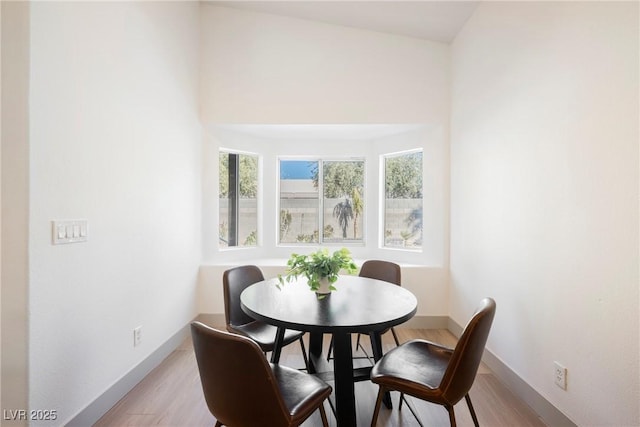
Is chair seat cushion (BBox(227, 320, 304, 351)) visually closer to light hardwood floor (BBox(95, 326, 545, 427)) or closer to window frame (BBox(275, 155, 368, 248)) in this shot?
light hardwood floor (BBox(95, 326, 545, 427))

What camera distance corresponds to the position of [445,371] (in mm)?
1468

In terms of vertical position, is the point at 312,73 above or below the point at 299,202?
above

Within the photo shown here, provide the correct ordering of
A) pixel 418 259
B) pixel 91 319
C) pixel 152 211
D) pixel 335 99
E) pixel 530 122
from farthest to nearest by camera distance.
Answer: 1. pixel 418 259
2. pixel 335 99
3. pixel 152 211
4. pixel 530 122
5. pixel 91 319

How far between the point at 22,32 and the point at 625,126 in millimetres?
2810

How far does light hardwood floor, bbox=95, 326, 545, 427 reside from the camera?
185cm

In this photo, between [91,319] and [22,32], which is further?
[91,319]

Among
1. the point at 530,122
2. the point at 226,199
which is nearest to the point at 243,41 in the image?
the point at 226,199

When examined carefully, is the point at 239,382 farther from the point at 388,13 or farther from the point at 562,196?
the point at 388,13

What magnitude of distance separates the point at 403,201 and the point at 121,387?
3.18 meters

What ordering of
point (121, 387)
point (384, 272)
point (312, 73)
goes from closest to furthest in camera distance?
point (121, 387) → point (384, 272) → point (312, 73)

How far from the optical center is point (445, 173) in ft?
10.7

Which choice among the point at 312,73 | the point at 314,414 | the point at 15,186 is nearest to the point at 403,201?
the point at 312,73

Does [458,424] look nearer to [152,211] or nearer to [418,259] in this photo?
[418,259]

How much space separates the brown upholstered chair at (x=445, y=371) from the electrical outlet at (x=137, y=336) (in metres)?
1.75
